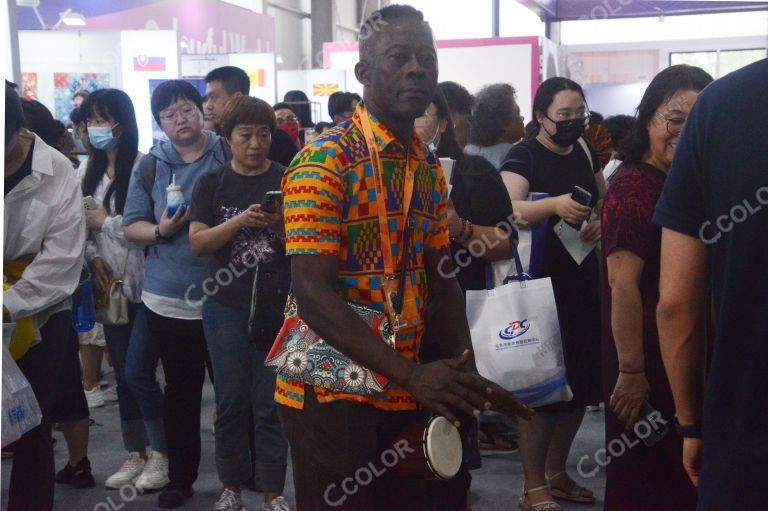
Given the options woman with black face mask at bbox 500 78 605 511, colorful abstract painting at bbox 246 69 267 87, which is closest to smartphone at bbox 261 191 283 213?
woman with black face mask at bbox 500 78 605 511

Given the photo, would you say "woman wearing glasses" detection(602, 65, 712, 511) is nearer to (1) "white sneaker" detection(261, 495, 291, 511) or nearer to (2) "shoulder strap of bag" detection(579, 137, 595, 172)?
(2) "shoulder strap of bag" detection(579, 137, 595, 172)

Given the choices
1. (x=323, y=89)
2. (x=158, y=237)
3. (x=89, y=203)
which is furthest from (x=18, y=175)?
(x=323, y=89)

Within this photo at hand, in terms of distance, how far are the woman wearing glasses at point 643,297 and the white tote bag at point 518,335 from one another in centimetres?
68

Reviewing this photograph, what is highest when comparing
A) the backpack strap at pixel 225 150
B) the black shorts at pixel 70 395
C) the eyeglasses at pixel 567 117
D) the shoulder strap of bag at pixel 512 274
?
the eyeglasses at pixel 567 117

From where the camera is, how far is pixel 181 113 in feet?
11.9

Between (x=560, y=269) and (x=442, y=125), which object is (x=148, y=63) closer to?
(x=442, y=125)

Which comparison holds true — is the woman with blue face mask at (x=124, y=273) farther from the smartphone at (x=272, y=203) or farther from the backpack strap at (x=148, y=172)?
the smartphone at (x=272, y=203)

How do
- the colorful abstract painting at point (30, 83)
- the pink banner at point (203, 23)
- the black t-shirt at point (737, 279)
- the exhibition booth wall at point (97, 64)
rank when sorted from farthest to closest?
the pink banner at point (203, 23), the colorful abstract painting at point (30, 83), the exhibition booth wall at point (97, 64), the black t-shirt at point (737, 279)

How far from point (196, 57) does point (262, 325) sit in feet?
24.7

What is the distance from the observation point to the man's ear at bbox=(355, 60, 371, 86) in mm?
1811

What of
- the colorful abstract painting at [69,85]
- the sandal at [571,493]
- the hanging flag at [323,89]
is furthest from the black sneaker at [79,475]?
the hanging flag at [323,89]

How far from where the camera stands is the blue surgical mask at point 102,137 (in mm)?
3943

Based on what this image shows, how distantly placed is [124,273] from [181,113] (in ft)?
2.63

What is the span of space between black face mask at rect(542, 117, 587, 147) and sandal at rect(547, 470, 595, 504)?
54.4 inches
